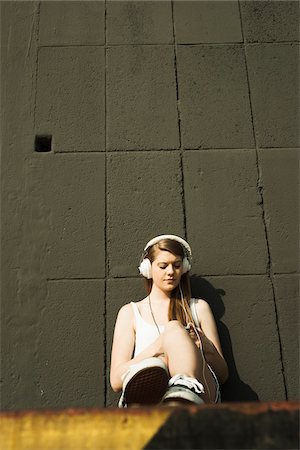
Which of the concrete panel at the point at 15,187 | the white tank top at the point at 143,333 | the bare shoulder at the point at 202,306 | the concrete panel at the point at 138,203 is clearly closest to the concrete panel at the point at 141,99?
the concrete panel at the point at 138,203

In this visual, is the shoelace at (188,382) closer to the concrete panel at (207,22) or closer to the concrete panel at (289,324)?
the concrete panel at (289,324)

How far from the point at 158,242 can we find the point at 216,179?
81cm

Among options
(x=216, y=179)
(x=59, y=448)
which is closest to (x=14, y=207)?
(x=216, y=179)

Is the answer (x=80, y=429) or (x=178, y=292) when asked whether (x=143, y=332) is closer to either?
(x=178, y=292)

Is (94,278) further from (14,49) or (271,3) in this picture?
(271,3)

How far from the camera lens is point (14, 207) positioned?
3.34 meters

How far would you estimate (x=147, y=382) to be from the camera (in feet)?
6.85

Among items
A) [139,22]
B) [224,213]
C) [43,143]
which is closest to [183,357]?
[224,213]

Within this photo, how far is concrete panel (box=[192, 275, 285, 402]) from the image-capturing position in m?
2.84

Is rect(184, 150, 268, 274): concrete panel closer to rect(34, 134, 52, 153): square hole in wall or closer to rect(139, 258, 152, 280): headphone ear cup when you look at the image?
rect(139, 258, 152, 280): headphone ear cup

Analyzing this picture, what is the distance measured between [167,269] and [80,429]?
3.92 feet

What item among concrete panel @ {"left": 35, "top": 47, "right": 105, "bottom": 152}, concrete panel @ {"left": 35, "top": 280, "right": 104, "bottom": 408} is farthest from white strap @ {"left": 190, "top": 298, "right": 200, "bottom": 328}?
concrete panel @ {"left": 35, "top": 47, "right": 105, "bottom": 152}

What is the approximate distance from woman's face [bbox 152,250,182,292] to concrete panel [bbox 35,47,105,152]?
1.08 meters

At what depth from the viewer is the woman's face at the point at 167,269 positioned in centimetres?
272
